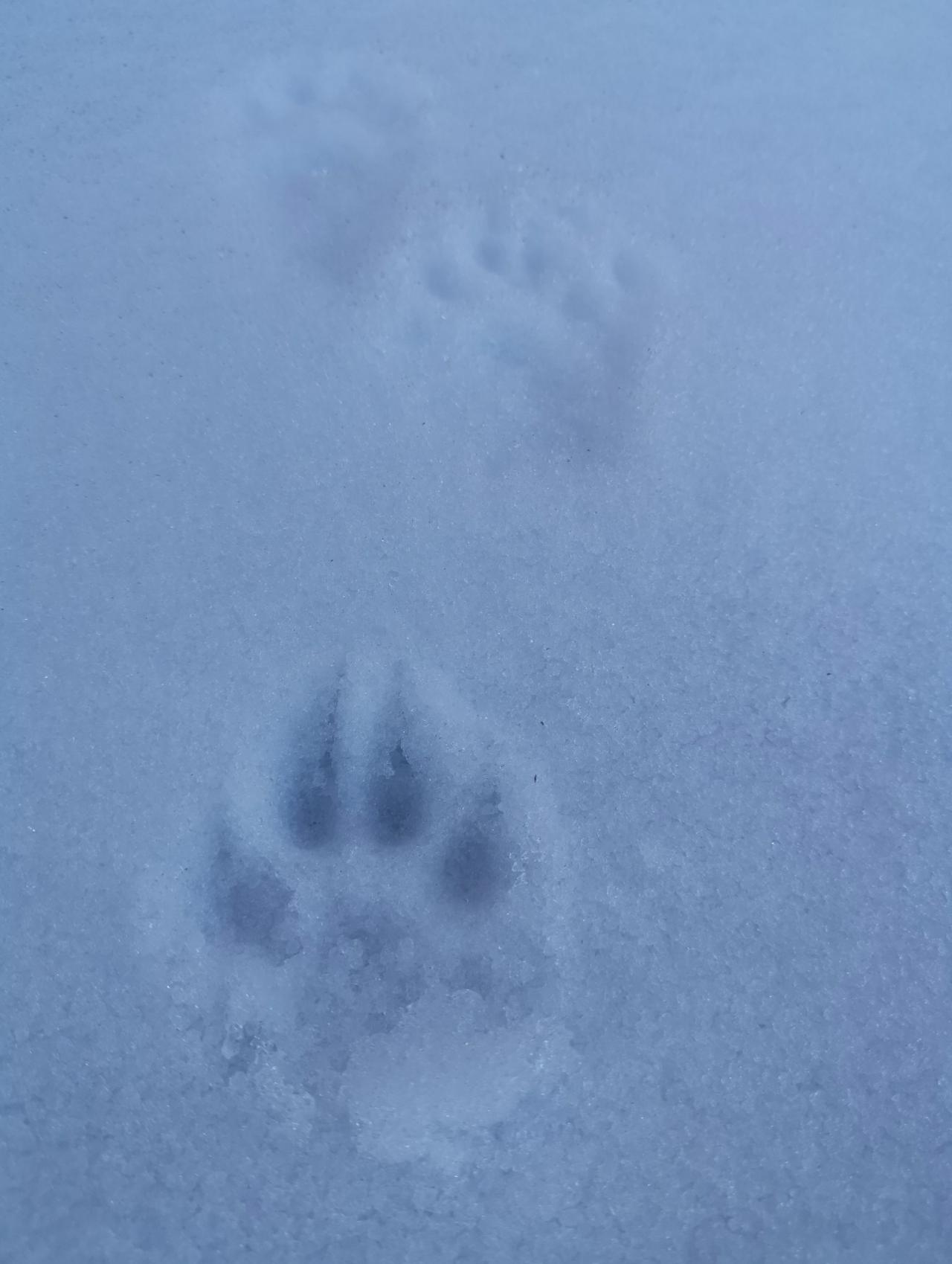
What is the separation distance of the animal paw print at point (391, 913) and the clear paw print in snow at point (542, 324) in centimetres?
33

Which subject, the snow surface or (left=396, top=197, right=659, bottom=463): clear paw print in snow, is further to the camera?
(left=396, top=197, right=659, bottom=463): clear paw print in snow

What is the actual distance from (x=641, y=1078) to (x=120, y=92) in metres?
1.31

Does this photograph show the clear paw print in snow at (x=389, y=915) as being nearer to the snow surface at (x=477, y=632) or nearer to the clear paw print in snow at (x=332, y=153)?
the snow surface at (x=477, y=632)

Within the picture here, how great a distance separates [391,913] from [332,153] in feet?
3.04

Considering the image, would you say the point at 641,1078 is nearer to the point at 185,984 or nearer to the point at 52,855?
the point at 185,984

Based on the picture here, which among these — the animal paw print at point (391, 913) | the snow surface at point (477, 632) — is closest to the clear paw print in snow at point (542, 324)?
the snow surface at point (477, 632)

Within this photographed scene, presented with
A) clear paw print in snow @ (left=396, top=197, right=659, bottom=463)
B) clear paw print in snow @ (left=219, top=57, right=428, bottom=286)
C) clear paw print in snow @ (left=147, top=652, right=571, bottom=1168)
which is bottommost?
clear paw print in snow @ (left=147, top=652, right=571, bottom=1168)

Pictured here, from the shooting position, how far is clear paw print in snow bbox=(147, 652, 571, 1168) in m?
0.93

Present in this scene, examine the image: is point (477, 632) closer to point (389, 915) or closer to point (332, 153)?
point (389, 915)

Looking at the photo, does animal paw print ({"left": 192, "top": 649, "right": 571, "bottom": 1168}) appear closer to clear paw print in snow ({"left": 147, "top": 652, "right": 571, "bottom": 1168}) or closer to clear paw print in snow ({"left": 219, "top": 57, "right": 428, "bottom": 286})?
clear paw print in snow ({"left": 147, "top": 652, "right": 571, "bottom": 1168})

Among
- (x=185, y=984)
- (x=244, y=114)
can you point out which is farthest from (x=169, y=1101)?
(x=244, y=114)

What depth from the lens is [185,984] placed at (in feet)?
3.13

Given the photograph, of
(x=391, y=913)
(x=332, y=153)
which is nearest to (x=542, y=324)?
(x=332, y=153)

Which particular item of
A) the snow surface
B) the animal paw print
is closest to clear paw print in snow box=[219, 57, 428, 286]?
the snow surface
